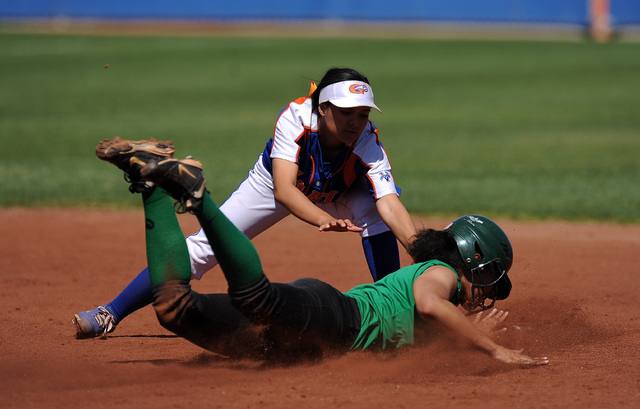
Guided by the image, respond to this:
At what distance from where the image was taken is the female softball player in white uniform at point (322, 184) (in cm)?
456

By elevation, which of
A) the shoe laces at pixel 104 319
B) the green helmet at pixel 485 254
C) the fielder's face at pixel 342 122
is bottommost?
the shoe laces at pixel 104 319

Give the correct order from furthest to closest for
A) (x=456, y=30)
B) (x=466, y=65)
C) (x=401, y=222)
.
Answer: (x=456, y=30), (x=466, y=65), (x=401, y=222)

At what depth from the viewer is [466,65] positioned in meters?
23.7

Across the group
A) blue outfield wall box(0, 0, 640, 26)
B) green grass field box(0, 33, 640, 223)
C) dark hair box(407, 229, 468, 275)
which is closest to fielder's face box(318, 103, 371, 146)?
dark hair box(407, 229, 468, 275)

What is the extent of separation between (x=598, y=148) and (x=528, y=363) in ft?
33.5

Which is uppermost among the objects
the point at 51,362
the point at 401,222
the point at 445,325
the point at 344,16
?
the point at 344,16

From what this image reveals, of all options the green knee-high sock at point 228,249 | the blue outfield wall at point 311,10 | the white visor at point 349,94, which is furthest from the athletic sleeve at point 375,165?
the blue outfield wall at point 311,10

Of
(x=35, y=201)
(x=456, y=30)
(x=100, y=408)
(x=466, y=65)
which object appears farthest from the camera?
(x=456, y=30)

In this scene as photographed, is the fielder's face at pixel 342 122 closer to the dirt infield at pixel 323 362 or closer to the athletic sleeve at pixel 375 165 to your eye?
the athletic sleeve at pixel 375 165

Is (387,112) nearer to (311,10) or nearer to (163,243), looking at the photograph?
(163,243)

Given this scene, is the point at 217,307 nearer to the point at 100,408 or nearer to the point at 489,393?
the point at 100,408

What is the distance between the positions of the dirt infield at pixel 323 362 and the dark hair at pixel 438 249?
0.44 m

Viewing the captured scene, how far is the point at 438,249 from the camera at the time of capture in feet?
13.7

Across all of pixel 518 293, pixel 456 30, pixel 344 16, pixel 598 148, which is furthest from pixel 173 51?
pixel 518 293
